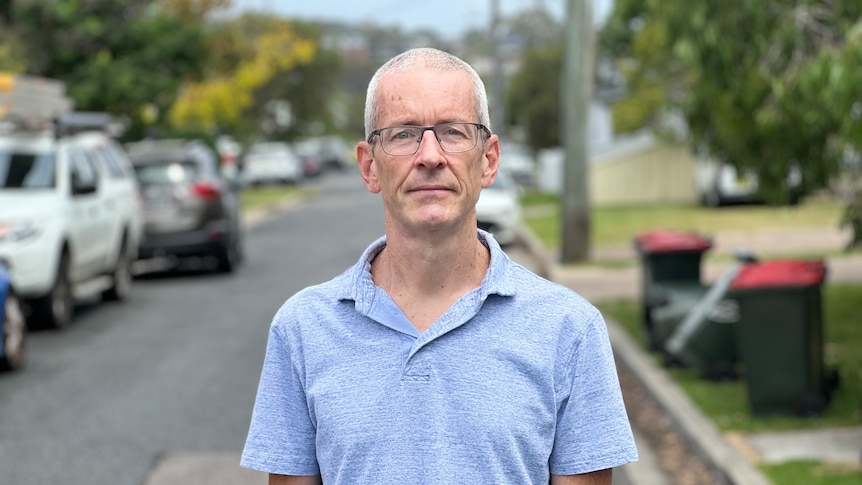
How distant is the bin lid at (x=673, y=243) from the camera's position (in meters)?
11.4

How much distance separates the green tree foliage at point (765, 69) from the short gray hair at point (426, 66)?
577 cm

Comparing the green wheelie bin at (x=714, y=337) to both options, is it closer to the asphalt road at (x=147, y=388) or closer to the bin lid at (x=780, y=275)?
the bin lid at (x=780, y=275)

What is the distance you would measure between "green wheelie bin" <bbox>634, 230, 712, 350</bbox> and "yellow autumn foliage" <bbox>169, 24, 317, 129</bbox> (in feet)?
85.4

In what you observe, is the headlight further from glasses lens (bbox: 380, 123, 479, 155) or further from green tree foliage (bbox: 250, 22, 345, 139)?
green tree foliage (bbox: 250, 22, 345, 139)

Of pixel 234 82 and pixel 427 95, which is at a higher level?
pixel 234 82

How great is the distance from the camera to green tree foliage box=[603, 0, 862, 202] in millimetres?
8930

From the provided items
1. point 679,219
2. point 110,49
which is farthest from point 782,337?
point 110,49

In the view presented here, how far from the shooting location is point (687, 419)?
8.59 metres

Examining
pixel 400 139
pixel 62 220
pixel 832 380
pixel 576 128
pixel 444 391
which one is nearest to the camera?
pixel 444 391

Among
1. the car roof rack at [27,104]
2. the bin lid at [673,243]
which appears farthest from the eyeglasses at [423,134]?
the car roof rack at [27,104]

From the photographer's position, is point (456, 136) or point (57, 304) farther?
point (57, 304)

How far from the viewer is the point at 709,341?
389 inches

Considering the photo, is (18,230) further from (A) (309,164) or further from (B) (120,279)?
(A) (309,164)

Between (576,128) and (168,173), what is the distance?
227 inches
